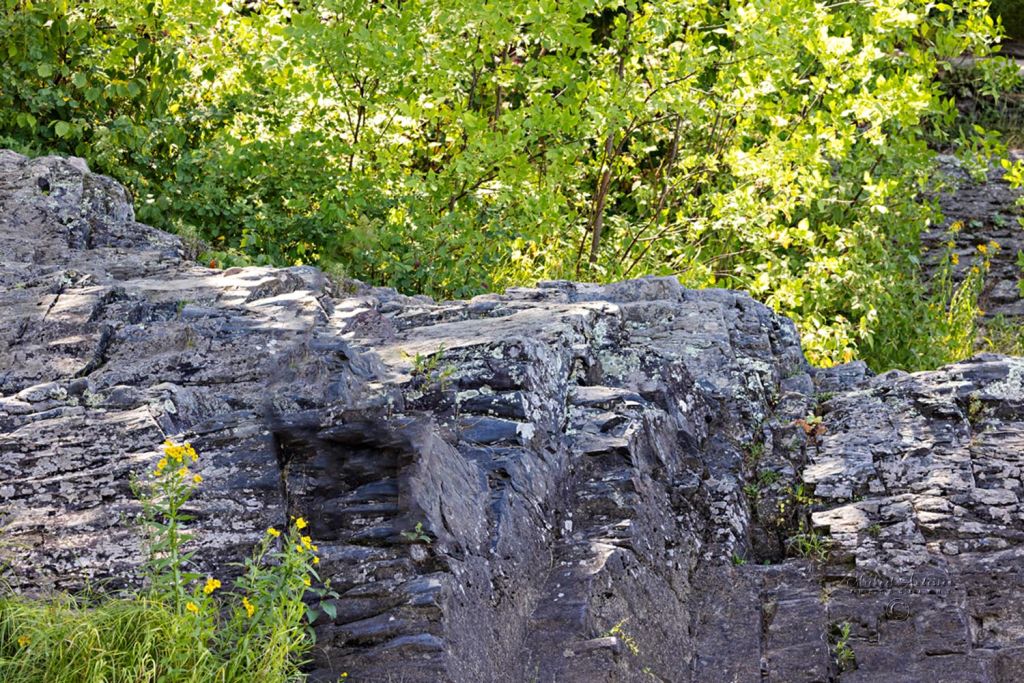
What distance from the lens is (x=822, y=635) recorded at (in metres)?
5.04

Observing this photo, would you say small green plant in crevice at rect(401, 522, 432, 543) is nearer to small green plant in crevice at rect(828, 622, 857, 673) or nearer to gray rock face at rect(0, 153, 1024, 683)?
gray rock face at rect(0, 153, 1024, 683)

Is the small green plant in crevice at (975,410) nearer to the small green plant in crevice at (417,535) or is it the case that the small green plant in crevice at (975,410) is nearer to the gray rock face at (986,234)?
the small green plant in crevice at (417,535)

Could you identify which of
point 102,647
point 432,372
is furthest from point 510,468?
point 102,647

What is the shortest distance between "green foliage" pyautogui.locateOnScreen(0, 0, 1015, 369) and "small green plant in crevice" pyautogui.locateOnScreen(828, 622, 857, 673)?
160 inches

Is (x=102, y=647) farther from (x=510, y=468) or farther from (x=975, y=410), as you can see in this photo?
(x=975, y=410)

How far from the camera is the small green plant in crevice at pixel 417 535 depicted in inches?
171

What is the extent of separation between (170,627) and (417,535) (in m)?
0.92

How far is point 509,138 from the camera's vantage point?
30.6 ft

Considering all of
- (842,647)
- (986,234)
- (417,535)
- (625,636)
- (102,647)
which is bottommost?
(842,647)

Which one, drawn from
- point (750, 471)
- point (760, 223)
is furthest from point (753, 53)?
point (750, 471)

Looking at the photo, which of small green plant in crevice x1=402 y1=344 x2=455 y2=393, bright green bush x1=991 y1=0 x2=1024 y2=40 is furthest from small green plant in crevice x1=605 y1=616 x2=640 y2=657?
bright green bush x1=991 y1=0 x2=1024 y2=40

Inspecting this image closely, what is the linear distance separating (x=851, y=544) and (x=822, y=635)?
1.81 ft

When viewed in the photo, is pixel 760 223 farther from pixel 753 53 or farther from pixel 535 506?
pixel 535 506

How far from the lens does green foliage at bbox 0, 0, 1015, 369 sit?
344 inches
